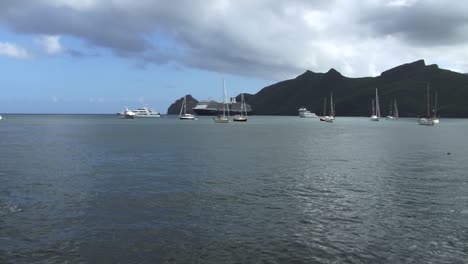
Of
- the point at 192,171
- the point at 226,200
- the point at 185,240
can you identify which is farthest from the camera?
the point at 192,171

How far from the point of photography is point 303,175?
44.7 metres

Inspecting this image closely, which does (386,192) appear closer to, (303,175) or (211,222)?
(303,175)

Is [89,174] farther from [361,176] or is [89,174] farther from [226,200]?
[361,176]

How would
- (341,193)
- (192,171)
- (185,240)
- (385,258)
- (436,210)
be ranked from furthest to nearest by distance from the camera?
(192,171) < (341,193) < (436,210) < (185,240) < (385,258)

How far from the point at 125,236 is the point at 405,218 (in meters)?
15.9

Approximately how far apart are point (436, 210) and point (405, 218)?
11.2 feet

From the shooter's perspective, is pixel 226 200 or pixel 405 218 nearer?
pixel 405 218

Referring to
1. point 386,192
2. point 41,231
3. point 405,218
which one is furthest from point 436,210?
point 41,231

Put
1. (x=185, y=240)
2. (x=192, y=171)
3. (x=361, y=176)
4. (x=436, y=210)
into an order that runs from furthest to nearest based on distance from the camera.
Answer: (x=192, y=171), (x=361, y=176), (x=436, y=210), (x=185, y=240)

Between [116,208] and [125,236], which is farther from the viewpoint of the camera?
[116,208]

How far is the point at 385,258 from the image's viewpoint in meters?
20.0

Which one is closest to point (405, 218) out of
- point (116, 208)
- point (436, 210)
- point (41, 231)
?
point (436, 210)

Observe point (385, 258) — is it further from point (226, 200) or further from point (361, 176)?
point (361, 176)

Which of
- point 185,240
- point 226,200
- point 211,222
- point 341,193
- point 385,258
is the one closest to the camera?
point 385,258
